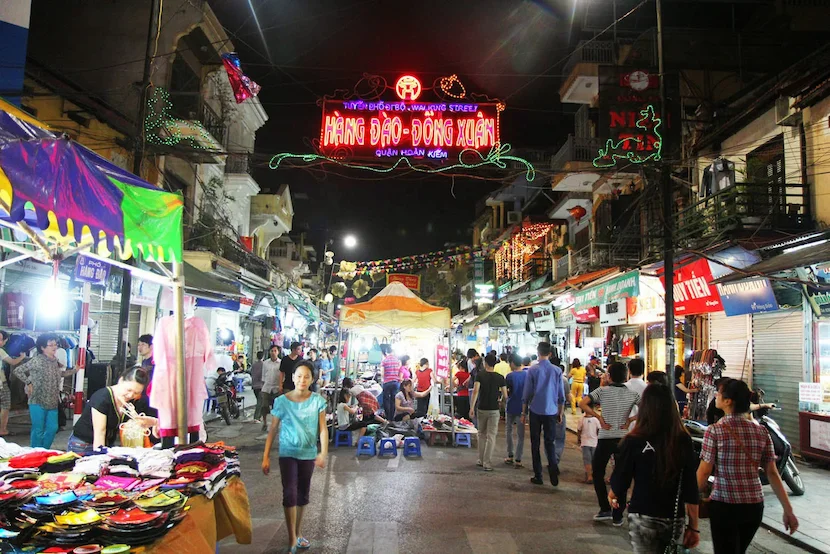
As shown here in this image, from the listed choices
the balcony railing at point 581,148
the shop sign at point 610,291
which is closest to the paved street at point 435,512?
the shop sign at point 610,291

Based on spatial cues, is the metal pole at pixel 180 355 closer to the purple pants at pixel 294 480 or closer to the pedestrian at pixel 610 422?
the purple pants at pixel 294 480

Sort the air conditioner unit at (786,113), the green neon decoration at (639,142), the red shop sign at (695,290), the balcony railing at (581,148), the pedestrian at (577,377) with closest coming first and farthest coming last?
the green neon decoration at (639,142), the air conditioner unit at (786,113), the red shop sign at (695,290), the pedestrian at (577,377), the balcony railing at (581,148)

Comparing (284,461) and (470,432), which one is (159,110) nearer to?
(470,432)

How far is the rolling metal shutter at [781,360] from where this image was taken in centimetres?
1107

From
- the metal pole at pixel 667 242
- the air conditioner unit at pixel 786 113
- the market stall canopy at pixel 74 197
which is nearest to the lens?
the market stall canopy at pixel 74 197

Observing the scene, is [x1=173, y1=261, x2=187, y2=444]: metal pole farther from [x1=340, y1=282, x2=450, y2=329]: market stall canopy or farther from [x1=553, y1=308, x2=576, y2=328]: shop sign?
[x1=553, y1=308, x2=576, y2=328]: shop sign

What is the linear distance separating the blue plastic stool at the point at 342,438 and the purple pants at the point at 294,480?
238 inches

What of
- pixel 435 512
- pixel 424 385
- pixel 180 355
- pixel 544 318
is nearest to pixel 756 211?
pixel 424 385

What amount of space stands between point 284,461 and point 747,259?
34.9 ft

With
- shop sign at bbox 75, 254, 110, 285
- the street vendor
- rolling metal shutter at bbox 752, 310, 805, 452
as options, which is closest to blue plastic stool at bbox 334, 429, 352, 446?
shop sign at bbox 75, 254, 110, 285

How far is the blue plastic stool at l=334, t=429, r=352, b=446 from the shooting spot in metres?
11.6

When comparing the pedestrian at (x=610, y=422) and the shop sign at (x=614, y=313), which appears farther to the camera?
the shop sign at (x=614, y=313)

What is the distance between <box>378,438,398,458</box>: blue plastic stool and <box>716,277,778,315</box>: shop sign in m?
7.42

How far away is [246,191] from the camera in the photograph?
79.6ft
